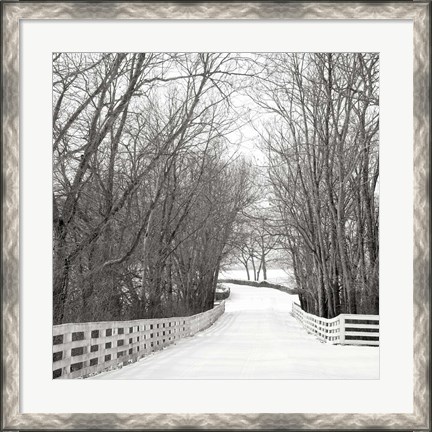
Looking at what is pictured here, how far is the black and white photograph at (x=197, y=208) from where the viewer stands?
9.29m

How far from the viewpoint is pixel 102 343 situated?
31.5ft

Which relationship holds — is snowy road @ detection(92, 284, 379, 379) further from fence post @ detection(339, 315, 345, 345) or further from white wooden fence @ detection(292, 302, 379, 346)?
white wooden fence @ detection(292, 302, 379, 346)

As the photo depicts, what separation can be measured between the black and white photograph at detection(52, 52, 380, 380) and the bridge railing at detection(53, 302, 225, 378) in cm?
4

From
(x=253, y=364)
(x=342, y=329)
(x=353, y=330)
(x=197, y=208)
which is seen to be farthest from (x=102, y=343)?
(x=197, y=208)

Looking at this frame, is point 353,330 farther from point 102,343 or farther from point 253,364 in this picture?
point 102,343

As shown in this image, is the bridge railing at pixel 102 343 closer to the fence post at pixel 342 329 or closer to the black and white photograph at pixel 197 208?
the black and white photograph at pixel 197 208

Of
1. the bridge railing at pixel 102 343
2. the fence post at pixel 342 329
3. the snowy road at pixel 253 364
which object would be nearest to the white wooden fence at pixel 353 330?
the fence post at pixel 342 329

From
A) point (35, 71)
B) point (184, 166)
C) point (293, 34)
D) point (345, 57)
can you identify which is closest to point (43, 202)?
point (35, 71)

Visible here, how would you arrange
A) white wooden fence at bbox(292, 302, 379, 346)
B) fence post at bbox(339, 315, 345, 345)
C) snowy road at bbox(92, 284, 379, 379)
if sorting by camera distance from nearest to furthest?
1. snowy road at bbox(92, 284, 379, 379)
2. white wooden fence at bbox(292, 302, 379, 346)
3. fence post at bbox(339, 315, 345, 345)

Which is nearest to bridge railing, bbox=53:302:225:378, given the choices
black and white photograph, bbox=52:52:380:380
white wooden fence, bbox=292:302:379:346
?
black and white photograph, bbox=52:52:380:380

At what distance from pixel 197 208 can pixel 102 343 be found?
40.9 ft

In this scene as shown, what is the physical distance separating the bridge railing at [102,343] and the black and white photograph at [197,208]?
4cm

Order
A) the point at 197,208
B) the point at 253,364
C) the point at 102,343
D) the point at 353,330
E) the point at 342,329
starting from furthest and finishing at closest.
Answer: the point at 197,208 < the point at 353,330 < the point at 342,329 < the point at 253,364 < the point at 102,343

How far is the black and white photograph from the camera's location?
9.29m
